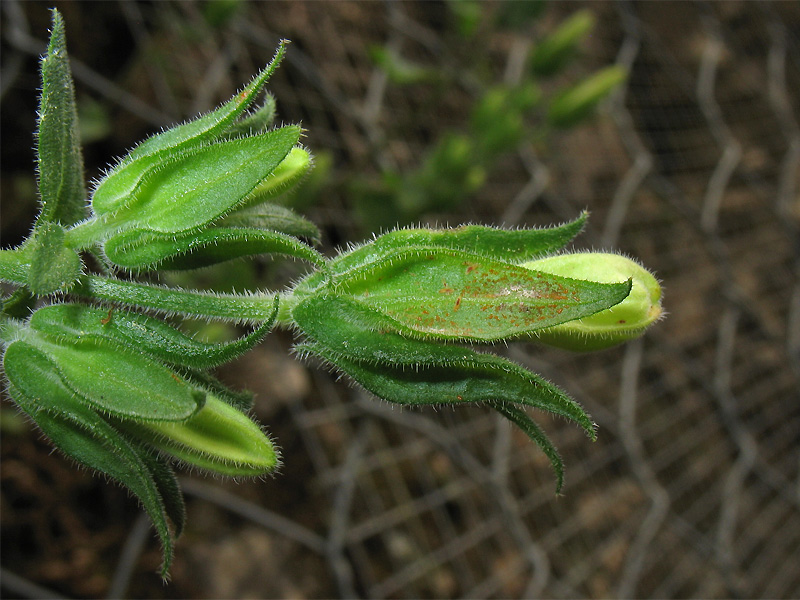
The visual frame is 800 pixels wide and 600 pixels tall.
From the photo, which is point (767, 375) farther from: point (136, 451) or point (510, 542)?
point (136, 451)

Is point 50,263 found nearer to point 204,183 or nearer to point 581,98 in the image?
point 204,183

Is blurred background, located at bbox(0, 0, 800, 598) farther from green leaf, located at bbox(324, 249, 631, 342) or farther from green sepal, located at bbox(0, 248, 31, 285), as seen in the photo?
green sepal, located at bbox(0, 248, 31, 285)

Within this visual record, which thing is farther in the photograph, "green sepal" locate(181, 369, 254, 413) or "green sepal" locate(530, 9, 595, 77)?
"green sepal" locate(530, 9, 595, 77)

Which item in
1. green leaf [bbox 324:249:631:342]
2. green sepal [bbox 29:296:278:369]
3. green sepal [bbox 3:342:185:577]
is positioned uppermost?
green leaf [bbox 324:249:631:342]

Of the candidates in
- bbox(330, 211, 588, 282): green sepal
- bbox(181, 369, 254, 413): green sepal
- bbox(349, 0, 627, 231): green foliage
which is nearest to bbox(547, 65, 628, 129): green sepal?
bbox(349, 0, 627, 231): green foliage

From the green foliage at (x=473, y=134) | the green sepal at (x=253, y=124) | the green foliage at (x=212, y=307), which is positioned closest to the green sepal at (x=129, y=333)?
the green foliage at (x=212, y=307)

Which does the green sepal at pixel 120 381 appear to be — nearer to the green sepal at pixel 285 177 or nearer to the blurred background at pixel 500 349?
the green sepal at pixel 285 177

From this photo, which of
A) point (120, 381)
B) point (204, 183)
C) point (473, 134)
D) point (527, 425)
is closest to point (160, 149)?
point (204, 183)
